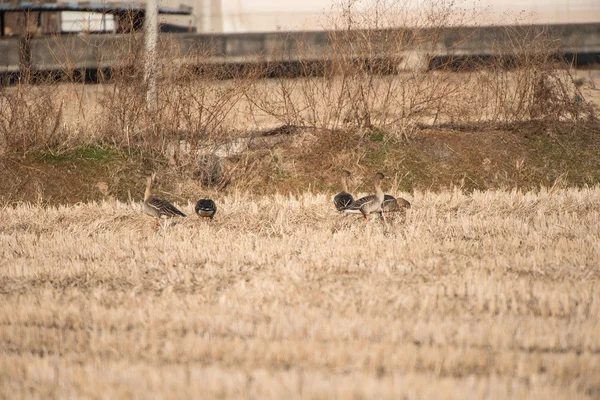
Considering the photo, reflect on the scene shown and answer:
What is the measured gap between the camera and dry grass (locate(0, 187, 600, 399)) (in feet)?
18.3

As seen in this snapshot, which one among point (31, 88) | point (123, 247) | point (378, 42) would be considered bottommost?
point (123, 247)

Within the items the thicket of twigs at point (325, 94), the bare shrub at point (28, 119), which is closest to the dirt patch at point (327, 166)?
the bare shrub at point (28, 119)

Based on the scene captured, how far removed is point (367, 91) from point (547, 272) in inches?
315

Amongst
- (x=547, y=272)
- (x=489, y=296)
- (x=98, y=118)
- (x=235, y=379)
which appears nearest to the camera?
(x=235, y=379)

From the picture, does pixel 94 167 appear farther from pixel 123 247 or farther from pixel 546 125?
pixel 546 125

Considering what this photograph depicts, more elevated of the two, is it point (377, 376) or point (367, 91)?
point (367, 91)

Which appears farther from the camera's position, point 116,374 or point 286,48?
point 286,48

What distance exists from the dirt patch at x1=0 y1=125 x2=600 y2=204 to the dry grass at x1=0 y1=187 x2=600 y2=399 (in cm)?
230

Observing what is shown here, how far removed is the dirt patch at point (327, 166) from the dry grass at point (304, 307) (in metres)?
2.30

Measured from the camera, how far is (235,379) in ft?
18.1

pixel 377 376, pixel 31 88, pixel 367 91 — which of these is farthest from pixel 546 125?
pixel 377 376

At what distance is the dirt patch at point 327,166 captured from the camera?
1404 cm

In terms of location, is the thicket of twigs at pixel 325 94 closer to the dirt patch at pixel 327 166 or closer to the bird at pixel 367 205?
the dirt patch at pixel 327 166

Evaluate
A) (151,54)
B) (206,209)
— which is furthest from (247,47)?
(206,209)
